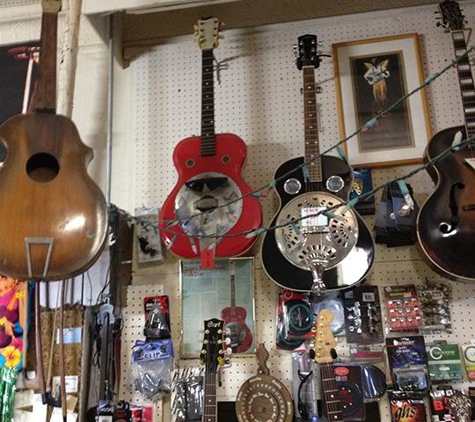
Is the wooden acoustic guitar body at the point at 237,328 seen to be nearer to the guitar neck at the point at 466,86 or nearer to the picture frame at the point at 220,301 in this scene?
the picture frame at the point at 220,301

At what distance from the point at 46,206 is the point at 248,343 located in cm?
82

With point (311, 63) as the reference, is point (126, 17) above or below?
above

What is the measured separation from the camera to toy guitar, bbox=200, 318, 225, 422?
1.61 m

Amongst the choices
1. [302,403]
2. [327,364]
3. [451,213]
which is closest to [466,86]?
[451,213]

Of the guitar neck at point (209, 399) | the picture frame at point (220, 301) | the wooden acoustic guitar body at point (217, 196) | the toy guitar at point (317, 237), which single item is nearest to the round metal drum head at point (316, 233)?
the toy guitar at point (317, 237)

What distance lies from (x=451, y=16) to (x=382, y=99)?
15.1 inches

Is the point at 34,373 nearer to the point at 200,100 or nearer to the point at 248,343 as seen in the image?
the point at 248,343

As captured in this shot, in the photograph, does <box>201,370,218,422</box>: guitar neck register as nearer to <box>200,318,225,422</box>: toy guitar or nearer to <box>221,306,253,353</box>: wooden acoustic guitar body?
<box>200,318,225,422</box>: toy guitar

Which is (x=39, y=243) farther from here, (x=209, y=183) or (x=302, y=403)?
(x=302, y=403)

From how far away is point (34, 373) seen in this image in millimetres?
1789

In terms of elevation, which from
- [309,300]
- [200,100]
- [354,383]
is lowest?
[354,383]

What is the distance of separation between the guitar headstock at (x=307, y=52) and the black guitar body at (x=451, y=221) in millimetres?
583

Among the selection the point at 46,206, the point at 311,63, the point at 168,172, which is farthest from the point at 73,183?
the point at 311,63

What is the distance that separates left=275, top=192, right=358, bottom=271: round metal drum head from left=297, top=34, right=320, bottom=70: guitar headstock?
0.55 meters
